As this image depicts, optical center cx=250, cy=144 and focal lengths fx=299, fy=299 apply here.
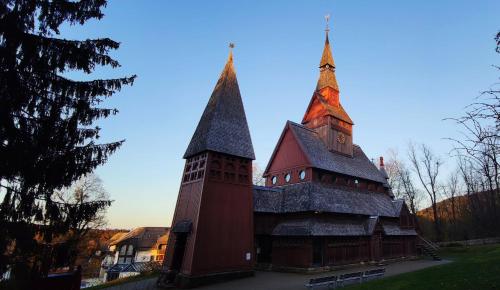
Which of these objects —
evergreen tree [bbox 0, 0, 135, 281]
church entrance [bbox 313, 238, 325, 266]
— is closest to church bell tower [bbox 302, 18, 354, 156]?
church entrance [bbox 313, 238, 325, 266]

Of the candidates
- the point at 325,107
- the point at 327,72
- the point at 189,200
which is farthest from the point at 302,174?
the point at 327,72

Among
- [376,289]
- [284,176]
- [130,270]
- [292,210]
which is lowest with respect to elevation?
[130,270]

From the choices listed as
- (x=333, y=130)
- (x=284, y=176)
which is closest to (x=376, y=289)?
(x=284, y=176)

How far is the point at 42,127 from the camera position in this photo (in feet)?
30.2

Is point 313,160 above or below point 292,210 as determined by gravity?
above

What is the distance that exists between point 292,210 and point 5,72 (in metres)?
21.4

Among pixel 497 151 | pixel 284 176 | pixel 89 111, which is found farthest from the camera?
pixel 284 176

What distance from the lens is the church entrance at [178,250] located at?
20181 mm

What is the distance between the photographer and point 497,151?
5605 millimetres

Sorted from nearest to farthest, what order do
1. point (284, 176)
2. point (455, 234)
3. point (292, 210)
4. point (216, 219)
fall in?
point (216, 219) < point (292, 210) < point (284, 176) < point (455, 234)

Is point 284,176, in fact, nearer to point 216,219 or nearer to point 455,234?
point 216,219

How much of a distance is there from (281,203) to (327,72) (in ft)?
61.1

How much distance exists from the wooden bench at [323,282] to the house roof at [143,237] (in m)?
Answer: 46.9

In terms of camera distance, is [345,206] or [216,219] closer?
[216,219]
